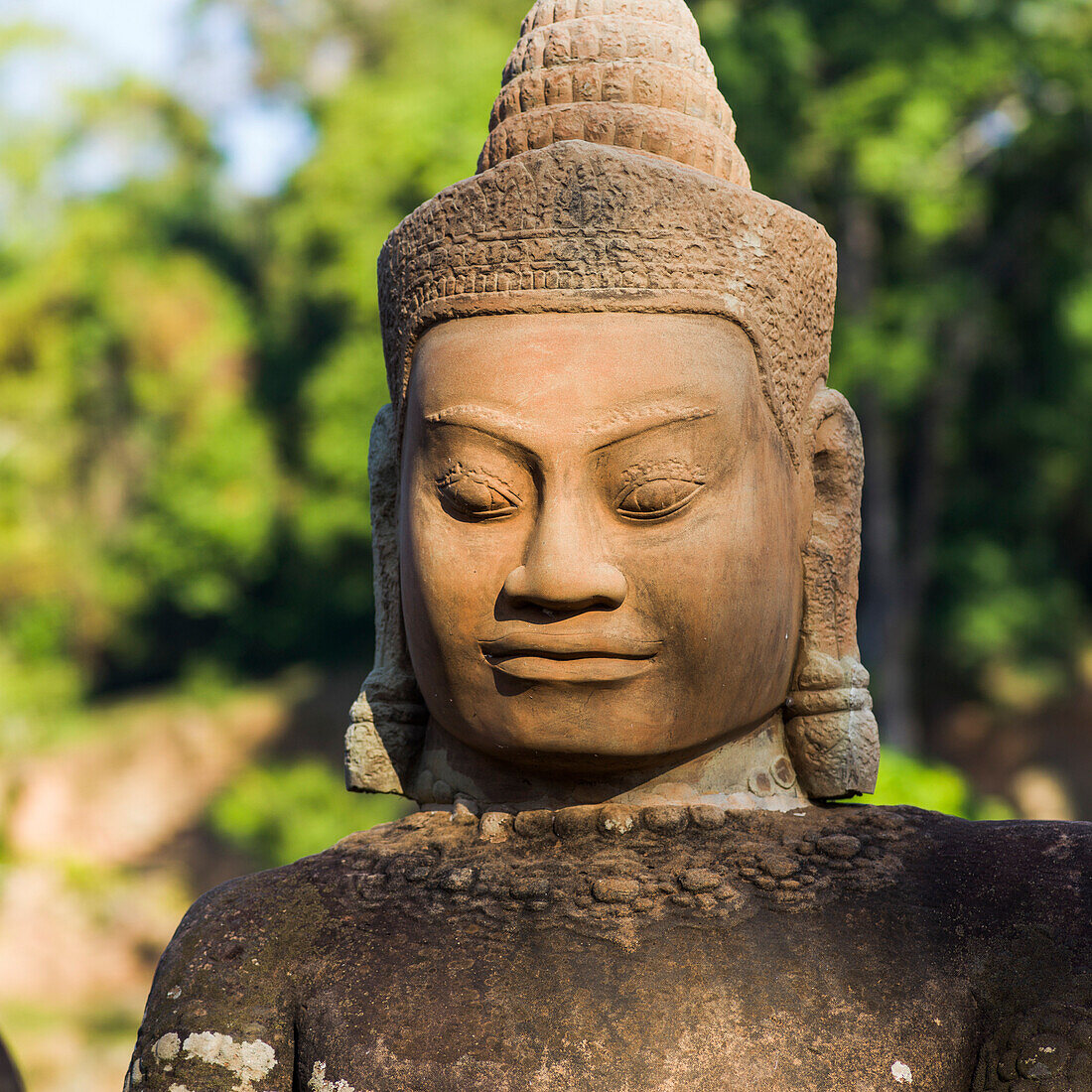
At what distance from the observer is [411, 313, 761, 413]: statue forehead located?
2.58 metres

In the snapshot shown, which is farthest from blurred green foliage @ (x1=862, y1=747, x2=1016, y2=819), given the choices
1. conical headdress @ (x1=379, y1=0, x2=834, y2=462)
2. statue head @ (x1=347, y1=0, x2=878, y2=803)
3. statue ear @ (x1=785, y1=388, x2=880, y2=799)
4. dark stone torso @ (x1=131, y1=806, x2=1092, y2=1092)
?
conical headdress @ (x1=379, y1=0, x2=834, y2=462)

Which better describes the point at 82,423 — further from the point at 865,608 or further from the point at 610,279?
the point at 610,279

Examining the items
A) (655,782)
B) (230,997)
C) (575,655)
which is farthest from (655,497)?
(230,997)

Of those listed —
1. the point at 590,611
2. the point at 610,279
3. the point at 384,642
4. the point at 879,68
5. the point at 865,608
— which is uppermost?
the point at 879,68

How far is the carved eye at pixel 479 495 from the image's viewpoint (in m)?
2.63

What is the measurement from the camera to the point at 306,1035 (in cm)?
252

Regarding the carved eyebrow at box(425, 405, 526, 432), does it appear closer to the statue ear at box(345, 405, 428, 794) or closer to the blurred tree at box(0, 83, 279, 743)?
the statue ear at box(345, 405, 428, 794)

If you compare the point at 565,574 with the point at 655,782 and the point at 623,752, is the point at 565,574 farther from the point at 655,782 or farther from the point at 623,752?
the point at 655,782

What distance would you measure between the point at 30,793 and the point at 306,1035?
1299 centimetres

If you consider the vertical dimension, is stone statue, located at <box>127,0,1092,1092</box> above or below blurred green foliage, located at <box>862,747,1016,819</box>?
above

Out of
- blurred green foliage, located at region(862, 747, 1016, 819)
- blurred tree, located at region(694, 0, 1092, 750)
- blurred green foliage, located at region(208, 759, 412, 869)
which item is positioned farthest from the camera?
blurred tree, located at region(694, 0, 1092, 750)

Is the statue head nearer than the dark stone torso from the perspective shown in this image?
No

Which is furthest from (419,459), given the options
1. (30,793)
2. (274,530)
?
(30,793)

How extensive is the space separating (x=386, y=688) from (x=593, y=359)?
0.99m
